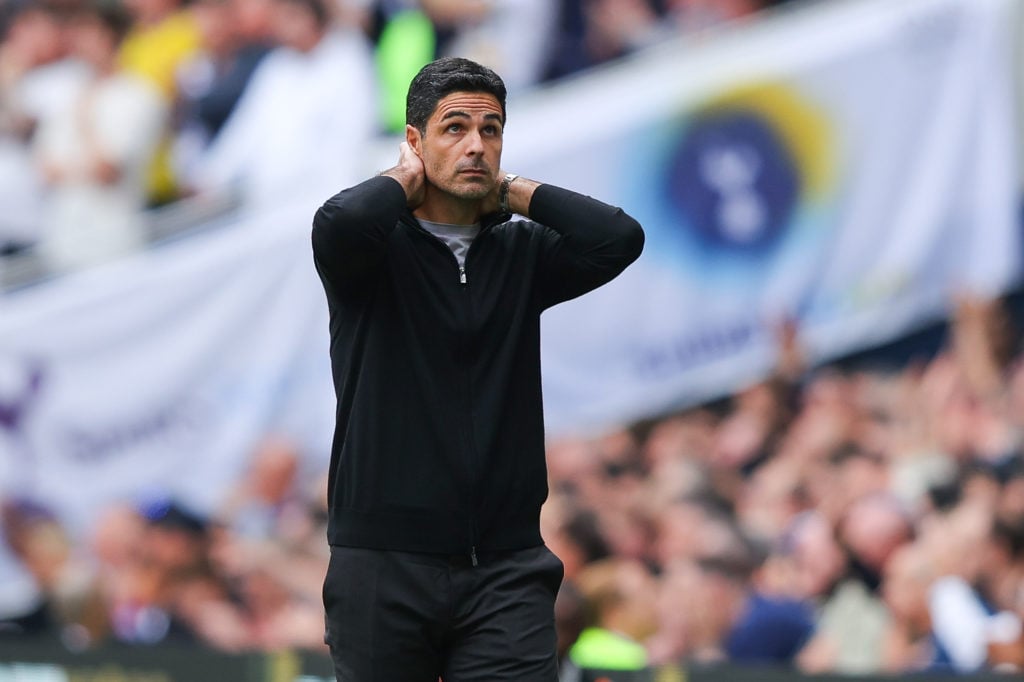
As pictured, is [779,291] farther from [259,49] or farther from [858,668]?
[259,49]

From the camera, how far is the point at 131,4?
25.4ft

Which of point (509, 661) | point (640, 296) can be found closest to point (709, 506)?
point (640, 296)

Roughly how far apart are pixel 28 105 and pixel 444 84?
17.8 feet

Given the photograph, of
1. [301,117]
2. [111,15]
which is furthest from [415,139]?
[111,15]

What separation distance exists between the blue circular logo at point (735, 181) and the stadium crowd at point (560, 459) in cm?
44

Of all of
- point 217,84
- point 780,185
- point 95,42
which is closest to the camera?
point 780,185

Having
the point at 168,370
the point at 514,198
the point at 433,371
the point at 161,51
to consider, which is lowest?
the point at 433,371

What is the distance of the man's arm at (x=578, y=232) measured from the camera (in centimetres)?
312

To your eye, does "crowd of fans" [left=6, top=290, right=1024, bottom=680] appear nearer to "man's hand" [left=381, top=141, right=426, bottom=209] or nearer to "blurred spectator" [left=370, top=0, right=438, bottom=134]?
"blurred spectator" [left=370, top=0, right=438, bottom=134]

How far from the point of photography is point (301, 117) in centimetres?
738

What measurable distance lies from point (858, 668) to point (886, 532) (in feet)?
1.73

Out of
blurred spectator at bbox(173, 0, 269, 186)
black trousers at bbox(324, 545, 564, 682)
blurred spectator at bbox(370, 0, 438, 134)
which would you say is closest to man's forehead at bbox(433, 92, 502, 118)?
black trousers at bbox(324, 545, 564, 682)

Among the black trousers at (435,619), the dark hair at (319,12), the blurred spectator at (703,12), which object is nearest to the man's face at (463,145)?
the black trousers at (435,619)

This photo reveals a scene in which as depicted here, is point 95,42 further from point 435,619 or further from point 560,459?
point 435,619
